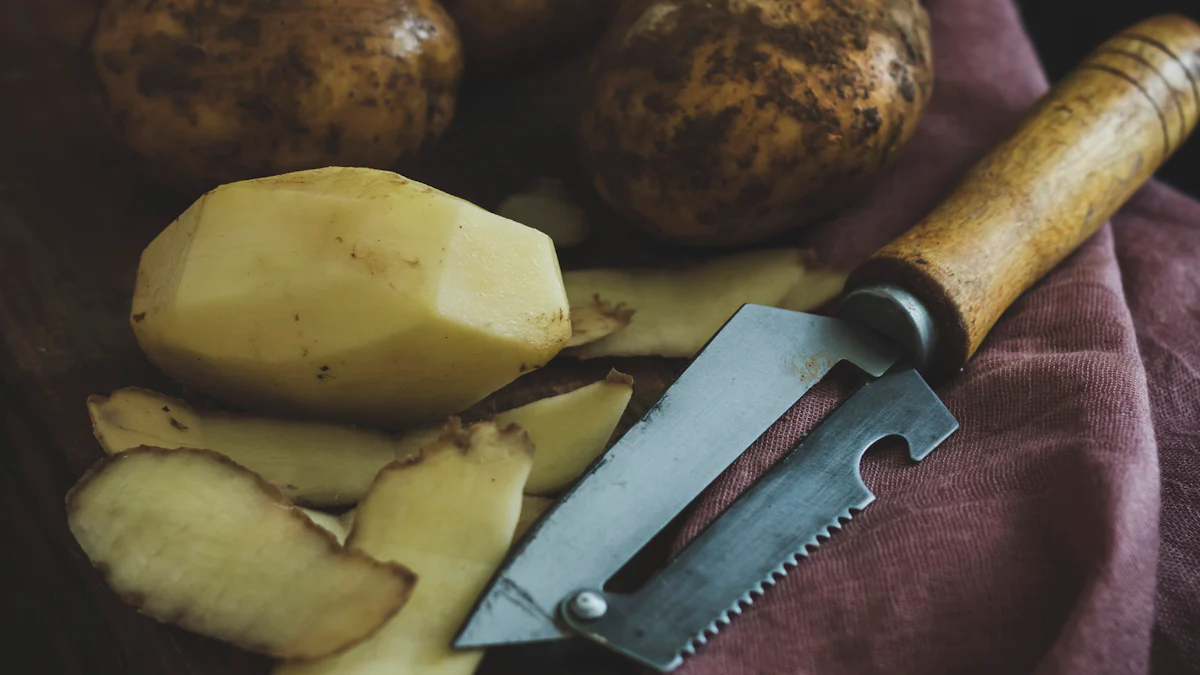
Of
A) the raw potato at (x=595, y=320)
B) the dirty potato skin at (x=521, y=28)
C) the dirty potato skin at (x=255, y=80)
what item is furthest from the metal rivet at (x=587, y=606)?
the dirty potato skin at (x=521, y=28)

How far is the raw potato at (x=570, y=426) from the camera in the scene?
68 centimetres

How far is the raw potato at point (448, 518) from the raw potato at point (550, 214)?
339 millimetres

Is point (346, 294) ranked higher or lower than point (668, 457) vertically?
higher

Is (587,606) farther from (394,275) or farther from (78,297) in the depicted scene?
(78,297)

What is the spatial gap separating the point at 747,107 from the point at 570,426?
11.8 inches

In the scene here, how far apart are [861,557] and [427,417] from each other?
1.05ft

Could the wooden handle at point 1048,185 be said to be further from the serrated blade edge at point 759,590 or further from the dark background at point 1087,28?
the dark background at point 1087,28

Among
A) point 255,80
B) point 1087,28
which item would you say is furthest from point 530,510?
point 1087,28

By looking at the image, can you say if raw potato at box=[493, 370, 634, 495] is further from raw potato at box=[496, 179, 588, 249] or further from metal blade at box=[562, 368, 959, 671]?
raw potato at box=[496, 179, 588, 249]

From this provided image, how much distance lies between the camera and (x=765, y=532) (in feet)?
2.09

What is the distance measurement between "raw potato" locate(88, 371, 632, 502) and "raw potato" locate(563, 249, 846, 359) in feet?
0.34

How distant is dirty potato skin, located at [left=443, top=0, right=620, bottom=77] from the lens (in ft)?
3.14

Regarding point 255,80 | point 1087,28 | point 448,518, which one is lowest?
point 1087,28

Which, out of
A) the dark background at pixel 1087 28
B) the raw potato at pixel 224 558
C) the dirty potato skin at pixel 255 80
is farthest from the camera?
the dark background at pixel 1087 28
